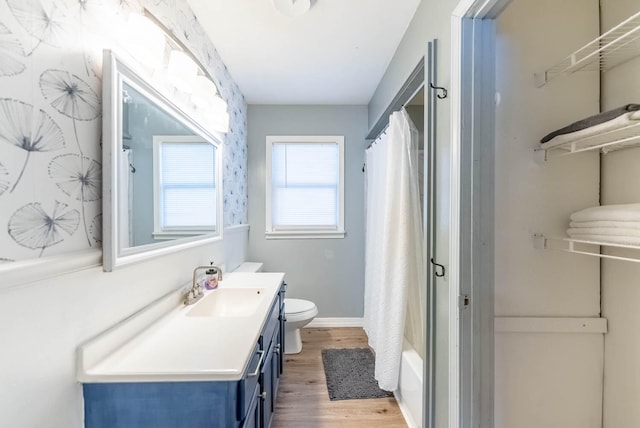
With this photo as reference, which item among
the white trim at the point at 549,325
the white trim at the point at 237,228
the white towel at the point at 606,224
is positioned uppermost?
the white towel at the point at 606,224

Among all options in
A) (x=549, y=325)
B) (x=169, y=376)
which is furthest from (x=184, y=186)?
(x=549, y=325)

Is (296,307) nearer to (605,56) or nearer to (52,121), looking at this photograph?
(52,121)

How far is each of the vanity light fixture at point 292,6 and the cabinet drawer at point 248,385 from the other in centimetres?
166

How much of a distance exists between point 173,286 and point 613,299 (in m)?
1.93

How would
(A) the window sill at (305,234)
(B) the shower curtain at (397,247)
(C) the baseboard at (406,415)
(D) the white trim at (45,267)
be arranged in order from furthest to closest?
(A) the window sill at (305,234), (B) the shower curtain at (397,247), (C) the baseboard at (406,415), (D) the white trim at (45,267)

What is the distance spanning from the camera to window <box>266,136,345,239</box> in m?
2.98

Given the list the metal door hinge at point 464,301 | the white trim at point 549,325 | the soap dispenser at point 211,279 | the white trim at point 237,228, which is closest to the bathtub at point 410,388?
the white trim at point 549,325

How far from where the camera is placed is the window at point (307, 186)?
2979mm

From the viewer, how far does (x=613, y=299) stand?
1.20 metres

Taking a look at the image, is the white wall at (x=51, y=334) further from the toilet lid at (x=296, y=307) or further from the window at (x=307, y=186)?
the window at (x=307, y=186)

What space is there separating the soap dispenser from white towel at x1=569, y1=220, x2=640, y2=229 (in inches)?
67.0

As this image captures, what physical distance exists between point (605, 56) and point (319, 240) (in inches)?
92.3

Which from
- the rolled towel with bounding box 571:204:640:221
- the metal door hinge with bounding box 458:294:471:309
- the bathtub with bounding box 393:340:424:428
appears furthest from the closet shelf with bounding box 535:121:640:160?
the bathtub with bounding box 393:340:424:428

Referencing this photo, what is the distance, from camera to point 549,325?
120cm
